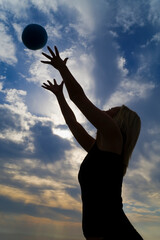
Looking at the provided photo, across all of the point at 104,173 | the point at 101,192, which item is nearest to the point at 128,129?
the point at 104,173

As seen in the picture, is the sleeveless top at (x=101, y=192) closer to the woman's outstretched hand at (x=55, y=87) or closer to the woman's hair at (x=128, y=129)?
the woman's hair at (x=128, y=129)

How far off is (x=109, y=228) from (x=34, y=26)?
16.7ft

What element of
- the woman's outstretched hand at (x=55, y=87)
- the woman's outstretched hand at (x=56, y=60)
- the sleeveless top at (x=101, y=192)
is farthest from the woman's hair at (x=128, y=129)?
the woman's outstretched hand at (x=55, y=87)

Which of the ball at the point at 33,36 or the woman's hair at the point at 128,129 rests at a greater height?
the ball at the point at 33,36

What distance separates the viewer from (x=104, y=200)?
2793mm

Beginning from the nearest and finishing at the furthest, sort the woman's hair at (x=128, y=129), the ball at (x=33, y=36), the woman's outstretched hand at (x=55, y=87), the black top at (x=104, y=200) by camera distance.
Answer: the black top at (x=104, y=200) < the woman's hair at (x=128, y=129) < the woman's outstretched hand at (x=55, y=87) < the ball at (x=33, y=36)

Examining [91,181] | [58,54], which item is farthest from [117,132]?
[58,54]

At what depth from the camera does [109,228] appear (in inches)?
106

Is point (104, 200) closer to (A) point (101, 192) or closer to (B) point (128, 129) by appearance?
(A) point (101, 192)

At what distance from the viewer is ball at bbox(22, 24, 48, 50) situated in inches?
224

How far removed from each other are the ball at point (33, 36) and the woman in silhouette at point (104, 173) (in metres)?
3.05

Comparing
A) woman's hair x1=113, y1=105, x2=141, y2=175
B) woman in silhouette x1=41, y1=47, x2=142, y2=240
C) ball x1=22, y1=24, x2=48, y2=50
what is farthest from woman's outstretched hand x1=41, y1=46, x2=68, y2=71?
ball x1=22, y1=24, x2=48, y2=50

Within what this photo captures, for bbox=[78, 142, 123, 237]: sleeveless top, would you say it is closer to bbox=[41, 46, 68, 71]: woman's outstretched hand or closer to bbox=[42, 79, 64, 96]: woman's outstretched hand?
bbox=[41, 46, 68, 71]: woman's outstretched hand

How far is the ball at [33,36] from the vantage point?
18.7 feet
